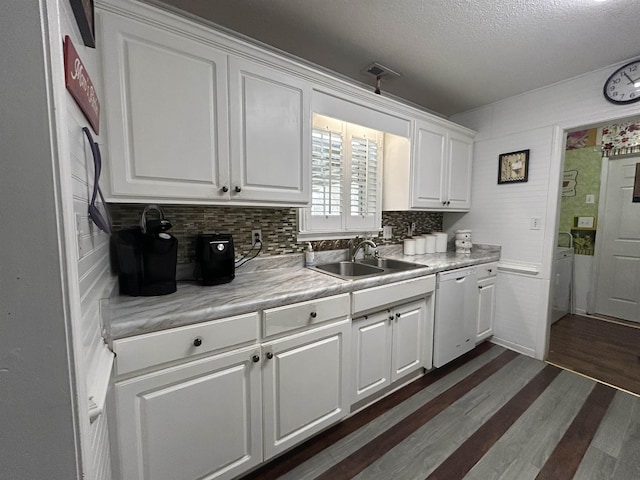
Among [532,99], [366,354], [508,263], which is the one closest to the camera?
[366,354]

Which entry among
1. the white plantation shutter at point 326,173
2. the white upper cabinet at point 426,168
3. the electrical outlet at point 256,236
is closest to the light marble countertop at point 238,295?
the electrical outlet at point 256,236

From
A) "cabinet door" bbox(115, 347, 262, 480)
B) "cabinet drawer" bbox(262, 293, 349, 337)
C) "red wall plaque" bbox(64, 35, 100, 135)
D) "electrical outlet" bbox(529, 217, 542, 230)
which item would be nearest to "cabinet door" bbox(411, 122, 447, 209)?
"electrical outlet" bbox(529, 217, 542, 230)

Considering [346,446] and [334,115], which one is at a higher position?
[334,115]

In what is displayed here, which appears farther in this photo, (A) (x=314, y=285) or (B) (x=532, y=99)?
(B) (x=532, y=99)

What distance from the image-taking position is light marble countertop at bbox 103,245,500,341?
1009 millimetres

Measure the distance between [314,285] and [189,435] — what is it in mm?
838

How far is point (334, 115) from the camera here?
1785 mm

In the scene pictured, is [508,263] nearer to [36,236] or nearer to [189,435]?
[189,435]

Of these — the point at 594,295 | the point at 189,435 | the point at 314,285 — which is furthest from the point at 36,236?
the point at 594,295

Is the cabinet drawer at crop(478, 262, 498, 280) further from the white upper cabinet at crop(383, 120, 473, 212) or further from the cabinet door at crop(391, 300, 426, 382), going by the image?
the cabinet door at crop(391, 300, 426, 382)

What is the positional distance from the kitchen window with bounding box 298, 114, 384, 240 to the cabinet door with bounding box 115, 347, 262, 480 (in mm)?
1085

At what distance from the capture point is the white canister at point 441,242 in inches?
111

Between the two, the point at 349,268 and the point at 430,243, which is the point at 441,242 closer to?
the point at 430,243

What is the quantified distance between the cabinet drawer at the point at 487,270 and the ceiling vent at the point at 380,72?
1812 mm
